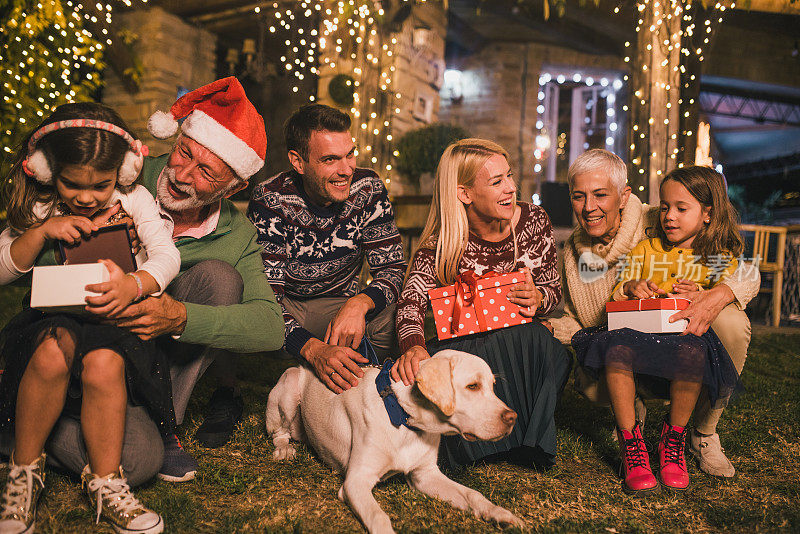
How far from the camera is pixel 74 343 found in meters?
1.61

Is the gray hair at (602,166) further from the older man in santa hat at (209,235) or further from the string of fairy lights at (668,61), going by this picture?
the string of fairy lights at (668,61)

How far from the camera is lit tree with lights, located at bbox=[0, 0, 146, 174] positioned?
525cm

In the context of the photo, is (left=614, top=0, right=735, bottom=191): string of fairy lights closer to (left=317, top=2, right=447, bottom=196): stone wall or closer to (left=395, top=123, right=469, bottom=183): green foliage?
(left=395, top=123, right=469, bottom=183): green foliage

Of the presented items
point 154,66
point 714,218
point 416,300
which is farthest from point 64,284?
point 154,66

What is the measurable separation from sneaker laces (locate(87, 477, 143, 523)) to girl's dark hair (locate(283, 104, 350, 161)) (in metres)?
1.53

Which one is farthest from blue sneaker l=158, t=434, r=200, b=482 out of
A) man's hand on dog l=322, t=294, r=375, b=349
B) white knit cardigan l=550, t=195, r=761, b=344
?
white knit cardigan l=550, t=195, r=761, b=344

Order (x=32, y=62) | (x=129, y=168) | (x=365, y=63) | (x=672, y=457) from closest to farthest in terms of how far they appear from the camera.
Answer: (x=129, y=168) → (x=672, y=457) → (x=32, y=62) → (x=365, y=63)

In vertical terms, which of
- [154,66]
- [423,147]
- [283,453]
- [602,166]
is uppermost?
[154,66]

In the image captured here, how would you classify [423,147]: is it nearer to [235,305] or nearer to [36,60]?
[36,60]

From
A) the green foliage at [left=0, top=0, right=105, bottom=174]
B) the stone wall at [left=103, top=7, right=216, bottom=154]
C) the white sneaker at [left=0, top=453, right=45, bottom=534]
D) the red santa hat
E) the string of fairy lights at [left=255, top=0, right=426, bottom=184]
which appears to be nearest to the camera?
the white sneaker at [left=0, top=453, right=45, bottom=534]

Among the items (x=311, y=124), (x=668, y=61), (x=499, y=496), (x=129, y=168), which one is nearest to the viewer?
(x=129, y=168)

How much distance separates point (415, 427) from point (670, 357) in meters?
0.97

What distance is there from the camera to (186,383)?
7.04ft

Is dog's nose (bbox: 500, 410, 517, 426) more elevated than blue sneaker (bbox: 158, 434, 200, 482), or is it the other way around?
dog's nose (bbox: 500, 410, 517, 426)
